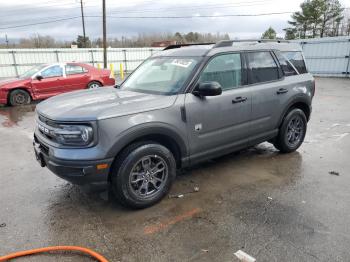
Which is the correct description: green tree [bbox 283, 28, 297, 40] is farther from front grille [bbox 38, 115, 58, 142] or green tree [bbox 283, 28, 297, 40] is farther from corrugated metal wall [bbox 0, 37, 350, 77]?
front grille [bbox 38, 115, 58, 142]

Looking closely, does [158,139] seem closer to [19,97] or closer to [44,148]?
[44,148]

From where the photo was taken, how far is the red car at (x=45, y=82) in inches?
426

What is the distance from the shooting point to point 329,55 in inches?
792

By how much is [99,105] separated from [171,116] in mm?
847

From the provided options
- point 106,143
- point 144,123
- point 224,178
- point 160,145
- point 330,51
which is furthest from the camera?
point 330,51

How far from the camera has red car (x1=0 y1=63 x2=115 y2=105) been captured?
35.5 feet

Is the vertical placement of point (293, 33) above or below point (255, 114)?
above

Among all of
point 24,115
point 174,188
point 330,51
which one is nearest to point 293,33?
point 330,51

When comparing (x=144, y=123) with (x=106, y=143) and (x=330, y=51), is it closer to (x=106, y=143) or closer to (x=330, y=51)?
(x=106, y=143)

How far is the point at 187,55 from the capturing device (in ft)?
14.0

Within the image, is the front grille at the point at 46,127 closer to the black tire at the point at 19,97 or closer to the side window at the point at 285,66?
the side window at the point at 285,66

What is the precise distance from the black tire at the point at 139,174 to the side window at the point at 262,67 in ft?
6.27

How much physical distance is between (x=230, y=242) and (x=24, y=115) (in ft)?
28.4

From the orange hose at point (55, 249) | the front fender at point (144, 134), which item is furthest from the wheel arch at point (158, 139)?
the orange hose at point (55, 249)
